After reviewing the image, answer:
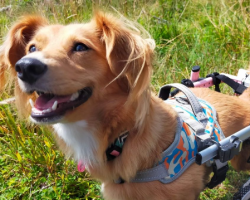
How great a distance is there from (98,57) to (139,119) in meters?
0.42

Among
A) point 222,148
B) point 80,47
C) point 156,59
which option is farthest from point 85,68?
point 222,148

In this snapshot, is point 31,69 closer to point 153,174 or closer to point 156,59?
point 156,59

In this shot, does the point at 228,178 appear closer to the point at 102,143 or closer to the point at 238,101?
the point at 238,101

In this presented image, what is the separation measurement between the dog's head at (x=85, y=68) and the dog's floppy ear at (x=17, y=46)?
22 cm

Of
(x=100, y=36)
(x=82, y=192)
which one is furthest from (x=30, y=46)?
(x=82, y=192)

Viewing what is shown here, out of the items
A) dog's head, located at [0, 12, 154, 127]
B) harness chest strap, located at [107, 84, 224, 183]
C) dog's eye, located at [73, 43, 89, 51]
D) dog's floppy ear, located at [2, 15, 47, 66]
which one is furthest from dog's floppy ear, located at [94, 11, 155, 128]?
dog's floppy ear, located at [2, 15, 47, 66]

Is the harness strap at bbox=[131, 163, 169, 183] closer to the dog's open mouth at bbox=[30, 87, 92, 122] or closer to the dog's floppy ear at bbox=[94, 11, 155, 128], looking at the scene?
the dog's floppy ear at bbox=[94, 11, 155, 128]

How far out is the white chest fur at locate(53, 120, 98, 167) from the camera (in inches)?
65.0

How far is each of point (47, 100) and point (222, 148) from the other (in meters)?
1.00

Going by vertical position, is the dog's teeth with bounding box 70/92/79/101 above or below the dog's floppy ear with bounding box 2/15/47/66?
below

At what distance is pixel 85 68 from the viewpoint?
58.4 inches

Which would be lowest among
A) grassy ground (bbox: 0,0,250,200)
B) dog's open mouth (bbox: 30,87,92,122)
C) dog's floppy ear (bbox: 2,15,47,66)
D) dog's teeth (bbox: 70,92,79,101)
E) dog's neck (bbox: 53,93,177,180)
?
grassy ground (bbox: 0,0,250,200)

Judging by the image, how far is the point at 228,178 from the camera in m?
2.64

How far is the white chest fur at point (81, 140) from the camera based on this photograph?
165cm
